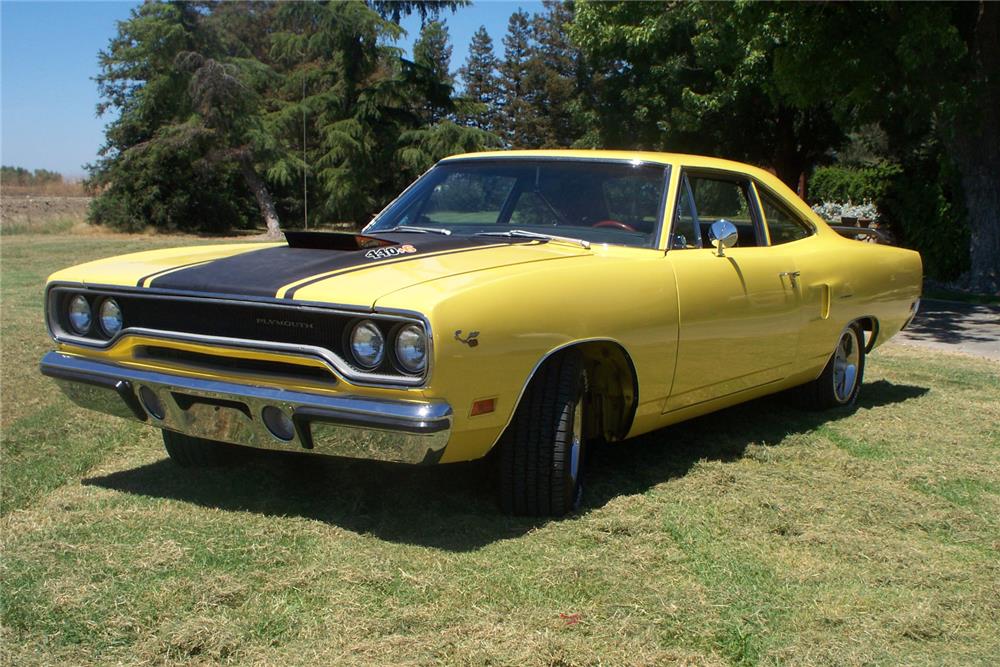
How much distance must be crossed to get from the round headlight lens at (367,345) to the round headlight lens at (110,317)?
1.14 m

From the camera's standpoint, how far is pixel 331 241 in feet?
13.6

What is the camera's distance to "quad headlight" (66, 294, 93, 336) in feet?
13.1

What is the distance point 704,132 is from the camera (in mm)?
25234

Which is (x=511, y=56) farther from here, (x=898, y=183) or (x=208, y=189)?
(x=898, y=183)

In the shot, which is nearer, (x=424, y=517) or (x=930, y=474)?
(x=424, y=517)

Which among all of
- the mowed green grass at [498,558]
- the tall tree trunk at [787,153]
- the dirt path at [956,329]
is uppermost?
the tall tree trunk at [787,153]

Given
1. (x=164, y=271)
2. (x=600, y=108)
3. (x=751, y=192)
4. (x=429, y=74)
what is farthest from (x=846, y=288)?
(x=429, y=74)

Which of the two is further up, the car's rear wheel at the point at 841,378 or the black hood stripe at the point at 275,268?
the black hood stripe at the point at 275,268

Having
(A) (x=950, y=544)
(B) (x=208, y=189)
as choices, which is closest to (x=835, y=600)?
(A) (x=950, y=544)

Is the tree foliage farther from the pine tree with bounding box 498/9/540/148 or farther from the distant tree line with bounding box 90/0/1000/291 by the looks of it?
the pine tree with bounding box 498/9/540/148

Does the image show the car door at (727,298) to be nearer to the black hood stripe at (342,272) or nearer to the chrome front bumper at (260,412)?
the black hood stripe at (342,272)

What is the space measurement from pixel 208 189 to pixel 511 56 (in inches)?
1327

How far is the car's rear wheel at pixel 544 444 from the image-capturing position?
3.69m

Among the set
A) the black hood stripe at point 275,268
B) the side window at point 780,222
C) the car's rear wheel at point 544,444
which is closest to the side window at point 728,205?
the side window at point 780,222
